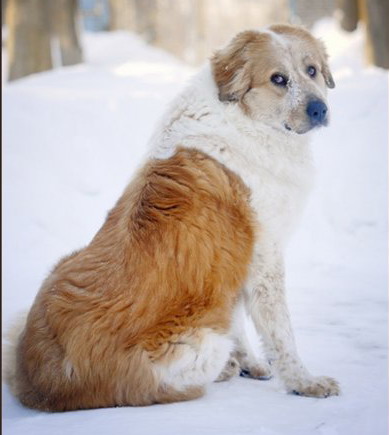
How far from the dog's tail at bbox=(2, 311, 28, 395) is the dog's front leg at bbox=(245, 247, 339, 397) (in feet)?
4.30

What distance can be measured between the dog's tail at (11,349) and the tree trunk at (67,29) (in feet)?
30.9

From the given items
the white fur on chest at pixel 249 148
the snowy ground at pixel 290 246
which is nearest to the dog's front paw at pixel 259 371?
the snowy ground at pixel 290 246

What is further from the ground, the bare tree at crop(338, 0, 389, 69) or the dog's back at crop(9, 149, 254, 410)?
the bare tree at crop(338, 0, 389, 69)

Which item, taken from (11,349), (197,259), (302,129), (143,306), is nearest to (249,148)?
(302,129)

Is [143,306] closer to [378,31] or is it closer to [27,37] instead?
[378,31]

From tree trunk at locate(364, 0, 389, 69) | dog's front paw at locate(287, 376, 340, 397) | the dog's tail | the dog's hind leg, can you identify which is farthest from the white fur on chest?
tree trunk at locate(364, 0, 389, 69)

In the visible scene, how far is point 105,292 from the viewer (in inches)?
135

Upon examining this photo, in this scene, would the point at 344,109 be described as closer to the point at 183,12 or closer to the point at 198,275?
the point at 198,275

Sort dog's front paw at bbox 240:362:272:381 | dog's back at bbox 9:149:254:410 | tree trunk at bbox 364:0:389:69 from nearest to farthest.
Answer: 1. dog's back at bbox 9:149:254:410
2. dog's front paw at bbox 240:362:272:381
3. tree trunk at bbox 364:0:389:69

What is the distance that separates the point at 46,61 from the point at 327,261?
7.43 metres

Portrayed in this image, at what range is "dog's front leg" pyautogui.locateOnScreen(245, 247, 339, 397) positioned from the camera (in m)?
3.72

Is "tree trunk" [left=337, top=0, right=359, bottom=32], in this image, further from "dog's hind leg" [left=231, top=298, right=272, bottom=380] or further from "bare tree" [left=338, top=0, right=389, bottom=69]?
"dog's hind leg" [left=231, top=298, right=272, bottom=380]

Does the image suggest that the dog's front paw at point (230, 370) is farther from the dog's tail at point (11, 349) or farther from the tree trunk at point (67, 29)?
the tree trunk at point (67, 29)

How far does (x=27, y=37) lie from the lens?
11.9m
